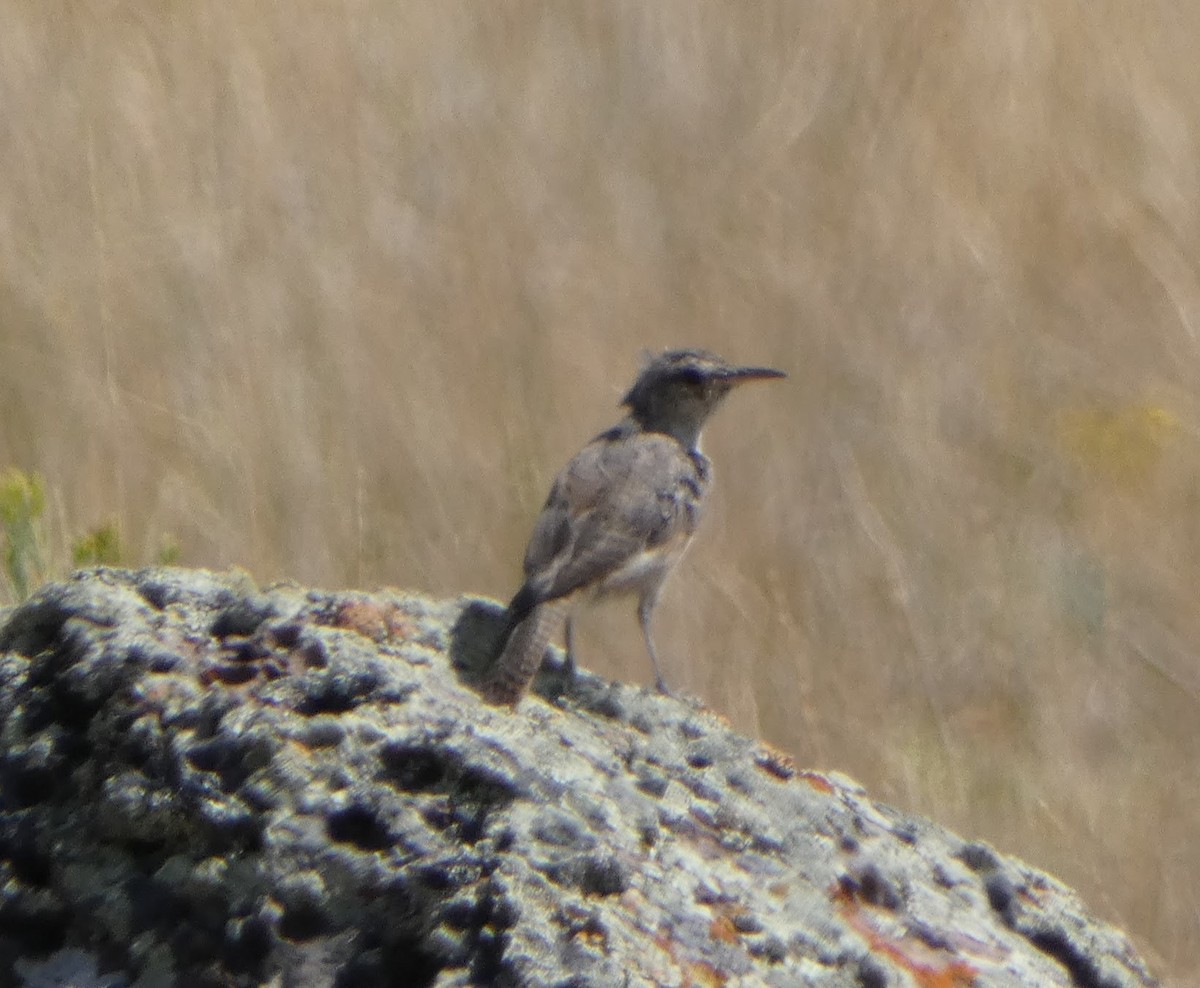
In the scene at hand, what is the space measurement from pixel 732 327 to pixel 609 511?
2683 millimetres

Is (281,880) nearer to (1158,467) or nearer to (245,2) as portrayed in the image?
(1158,467)

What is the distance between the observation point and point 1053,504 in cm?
759

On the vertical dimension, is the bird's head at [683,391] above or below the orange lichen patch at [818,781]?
below

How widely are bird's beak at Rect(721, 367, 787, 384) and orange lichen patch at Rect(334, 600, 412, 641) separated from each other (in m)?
3.05

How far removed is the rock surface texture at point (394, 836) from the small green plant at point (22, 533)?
1.97 m

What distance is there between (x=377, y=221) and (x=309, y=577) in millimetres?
2248

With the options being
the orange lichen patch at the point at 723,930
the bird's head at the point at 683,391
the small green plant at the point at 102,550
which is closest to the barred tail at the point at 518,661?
the orange lichen patch at the point at 723,930

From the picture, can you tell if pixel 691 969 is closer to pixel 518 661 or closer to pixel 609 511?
pixel 518 661

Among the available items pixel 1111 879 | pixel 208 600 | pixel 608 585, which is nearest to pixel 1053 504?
pixel 1111 879

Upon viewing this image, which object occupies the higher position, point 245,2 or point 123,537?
point 245,2

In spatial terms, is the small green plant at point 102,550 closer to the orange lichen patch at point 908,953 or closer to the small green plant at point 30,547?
the small green plant at point 30,547

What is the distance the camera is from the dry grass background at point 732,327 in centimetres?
680

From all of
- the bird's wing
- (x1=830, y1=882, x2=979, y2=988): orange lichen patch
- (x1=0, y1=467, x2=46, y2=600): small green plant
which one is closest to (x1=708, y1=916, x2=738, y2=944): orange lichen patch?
(x1=830, y1=882, x2=979, y2=988): orange lichen patch

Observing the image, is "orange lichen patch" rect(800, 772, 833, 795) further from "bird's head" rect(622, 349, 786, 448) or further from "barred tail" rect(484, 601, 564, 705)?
"bird's head" rect(622, 349, 786, 448)
